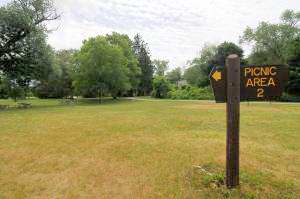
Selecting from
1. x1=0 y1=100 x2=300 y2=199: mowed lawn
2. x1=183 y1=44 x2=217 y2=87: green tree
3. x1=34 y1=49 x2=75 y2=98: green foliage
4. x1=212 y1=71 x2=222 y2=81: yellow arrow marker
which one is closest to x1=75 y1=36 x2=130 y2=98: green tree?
x1=34 y1=49 x2=75 y2=98: green foliage

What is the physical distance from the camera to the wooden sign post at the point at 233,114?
3.74 m

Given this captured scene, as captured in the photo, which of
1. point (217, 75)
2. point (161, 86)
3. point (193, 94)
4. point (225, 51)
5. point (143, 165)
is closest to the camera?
point (217, 75)

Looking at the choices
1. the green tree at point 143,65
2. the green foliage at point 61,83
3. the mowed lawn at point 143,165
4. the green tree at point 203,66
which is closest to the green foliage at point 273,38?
the green tree at point 203,66

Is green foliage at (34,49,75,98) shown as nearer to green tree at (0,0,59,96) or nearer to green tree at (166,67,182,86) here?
green tree at (0,0,59,96)

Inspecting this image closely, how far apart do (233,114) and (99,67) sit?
29.4 m

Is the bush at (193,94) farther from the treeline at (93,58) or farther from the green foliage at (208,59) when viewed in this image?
the green foliage at (208,59)

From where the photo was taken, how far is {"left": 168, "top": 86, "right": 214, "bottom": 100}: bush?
122 ft

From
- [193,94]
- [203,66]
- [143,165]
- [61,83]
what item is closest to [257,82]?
[143,165]

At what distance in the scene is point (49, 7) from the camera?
24516mm

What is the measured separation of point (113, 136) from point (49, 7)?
21381 mm

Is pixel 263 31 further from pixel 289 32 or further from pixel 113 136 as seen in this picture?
pixel 113 136

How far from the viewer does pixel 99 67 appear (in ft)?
104

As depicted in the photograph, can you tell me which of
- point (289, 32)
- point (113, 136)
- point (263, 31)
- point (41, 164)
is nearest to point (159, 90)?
point (263, 31)

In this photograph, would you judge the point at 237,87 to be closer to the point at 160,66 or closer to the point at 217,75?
the point at 217,75
